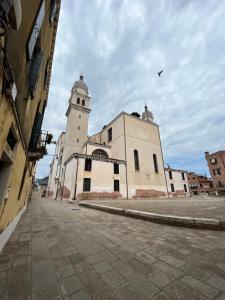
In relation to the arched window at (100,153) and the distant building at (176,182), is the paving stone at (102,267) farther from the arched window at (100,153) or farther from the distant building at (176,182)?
the distant building at (176,182)

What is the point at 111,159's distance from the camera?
21.4 m

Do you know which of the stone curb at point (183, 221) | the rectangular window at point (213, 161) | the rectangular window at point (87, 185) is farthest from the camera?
the rectangular window at point (213, 161)

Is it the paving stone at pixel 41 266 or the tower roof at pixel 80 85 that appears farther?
the tower roof at pixel 80 85

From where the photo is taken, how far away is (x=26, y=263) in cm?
243

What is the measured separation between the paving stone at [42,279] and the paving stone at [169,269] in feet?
5.25

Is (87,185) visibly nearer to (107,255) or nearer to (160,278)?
(107,255)

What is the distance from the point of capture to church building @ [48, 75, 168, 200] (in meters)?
18.9

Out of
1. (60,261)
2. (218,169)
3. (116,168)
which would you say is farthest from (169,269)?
(218,169)

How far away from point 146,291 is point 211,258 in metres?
1.49

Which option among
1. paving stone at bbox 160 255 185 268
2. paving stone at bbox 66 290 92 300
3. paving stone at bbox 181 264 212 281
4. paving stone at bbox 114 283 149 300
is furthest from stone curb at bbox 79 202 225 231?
paving stone at bbox 66 290 92 300

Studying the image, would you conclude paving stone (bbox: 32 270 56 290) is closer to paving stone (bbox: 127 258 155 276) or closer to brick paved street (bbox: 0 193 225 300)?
brick paved street (bbox: 0 193 225 300)

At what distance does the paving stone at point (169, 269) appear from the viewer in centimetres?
195

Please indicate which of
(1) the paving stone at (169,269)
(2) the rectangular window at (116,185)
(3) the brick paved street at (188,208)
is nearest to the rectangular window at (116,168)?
(2) the rectangular window at (116,185)

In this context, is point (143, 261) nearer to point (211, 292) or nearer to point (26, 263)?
point (211, 292)
